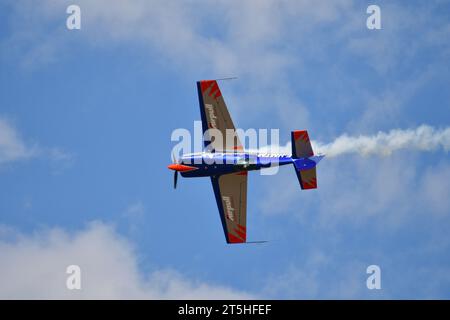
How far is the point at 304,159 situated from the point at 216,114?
20.2 feet

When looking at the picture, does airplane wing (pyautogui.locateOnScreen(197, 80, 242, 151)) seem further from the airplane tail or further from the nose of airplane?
the airplane tail

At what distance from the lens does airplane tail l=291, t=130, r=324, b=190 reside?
57.3 meters

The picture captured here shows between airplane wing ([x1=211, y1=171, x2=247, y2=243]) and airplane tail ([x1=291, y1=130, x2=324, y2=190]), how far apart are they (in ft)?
14.8

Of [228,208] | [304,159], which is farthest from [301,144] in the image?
[228,208]

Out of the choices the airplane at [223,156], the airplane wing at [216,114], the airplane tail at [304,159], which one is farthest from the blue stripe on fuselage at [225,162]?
the airplane tail at [304,159]

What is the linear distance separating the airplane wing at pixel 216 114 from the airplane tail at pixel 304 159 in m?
3.86

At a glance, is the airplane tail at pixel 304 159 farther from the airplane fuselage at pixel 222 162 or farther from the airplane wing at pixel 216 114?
the airplane wing at pixel 216 114

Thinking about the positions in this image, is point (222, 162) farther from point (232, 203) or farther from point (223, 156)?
point (232, 203)

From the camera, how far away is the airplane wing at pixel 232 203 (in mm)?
62000
